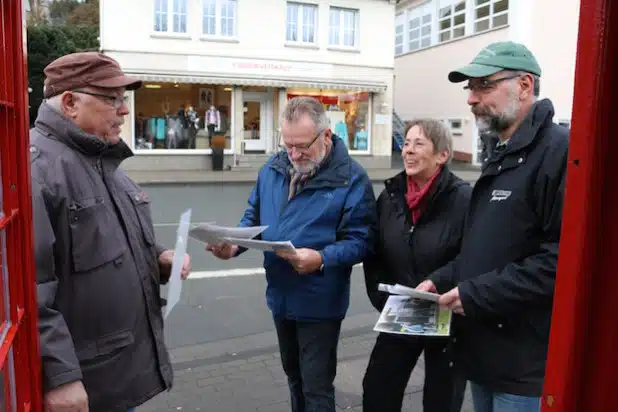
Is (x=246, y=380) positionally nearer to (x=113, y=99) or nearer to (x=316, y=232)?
(x=316, y=232)

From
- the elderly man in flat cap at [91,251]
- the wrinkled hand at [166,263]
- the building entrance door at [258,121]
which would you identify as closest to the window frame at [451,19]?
the building entrance door at [258,121]

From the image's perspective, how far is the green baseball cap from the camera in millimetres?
2354

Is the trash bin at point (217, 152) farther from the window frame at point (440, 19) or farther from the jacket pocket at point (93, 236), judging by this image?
the jacket pocket at point (93, 236)

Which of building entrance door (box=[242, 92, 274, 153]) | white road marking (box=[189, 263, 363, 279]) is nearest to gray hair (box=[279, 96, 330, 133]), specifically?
white road marking (box=[189, 263, 363, 279])

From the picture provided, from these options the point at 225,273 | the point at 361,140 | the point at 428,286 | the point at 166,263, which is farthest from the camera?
the point at 361,140

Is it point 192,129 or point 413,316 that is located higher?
point 192,129

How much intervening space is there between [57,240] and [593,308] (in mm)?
1766

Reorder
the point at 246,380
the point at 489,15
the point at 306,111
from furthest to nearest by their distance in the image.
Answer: the point at 489,15 → the point at 246,380 → the point at 306,111

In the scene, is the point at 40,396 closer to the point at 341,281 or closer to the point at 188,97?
the point at 341,281

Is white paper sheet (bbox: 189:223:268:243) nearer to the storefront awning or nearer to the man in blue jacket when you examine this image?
the man in blue jacket

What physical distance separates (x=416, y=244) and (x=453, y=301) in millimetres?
624

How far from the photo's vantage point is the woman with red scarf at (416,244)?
2.91 metres

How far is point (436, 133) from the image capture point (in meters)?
3.02

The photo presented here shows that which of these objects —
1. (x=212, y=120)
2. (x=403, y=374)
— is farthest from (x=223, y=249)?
(x=212, y=120)
